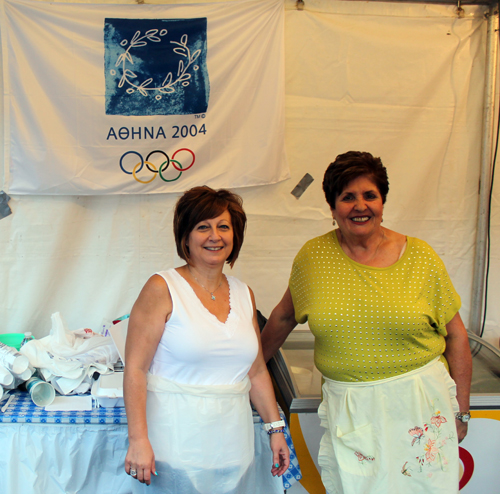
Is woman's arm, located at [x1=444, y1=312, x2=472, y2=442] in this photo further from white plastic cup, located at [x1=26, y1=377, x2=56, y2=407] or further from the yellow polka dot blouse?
white plastic cup, located at [x1=26, y1=377, x2=56, y2=407]

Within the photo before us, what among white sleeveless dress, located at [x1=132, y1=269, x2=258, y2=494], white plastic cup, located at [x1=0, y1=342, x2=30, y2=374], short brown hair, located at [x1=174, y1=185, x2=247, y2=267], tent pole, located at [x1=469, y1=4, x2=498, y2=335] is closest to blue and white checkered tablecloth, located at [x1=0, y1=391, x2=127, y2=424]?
white plastic cup, located at [x1=0, y1=342, x2=30, y2=374]

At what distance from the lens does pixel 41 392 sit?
1.80m

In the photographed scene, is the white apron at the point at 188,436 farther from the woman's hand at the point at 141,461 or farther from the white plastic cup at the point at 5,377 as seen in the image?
the white plastic cup at the point at 5,377

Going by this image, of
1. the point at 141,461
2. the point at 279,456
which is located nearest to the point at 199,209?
the point at 141,461

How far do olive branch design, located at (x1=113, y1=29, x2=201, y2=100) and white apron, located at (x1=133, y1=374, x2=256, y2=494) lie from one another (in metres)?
1.57

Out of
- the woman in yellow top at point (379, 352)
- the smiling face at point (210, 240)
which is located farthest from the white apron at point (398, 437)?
the smiling face at point (210, 240)

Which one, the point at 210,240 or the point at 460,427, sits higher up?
the point at 210,240

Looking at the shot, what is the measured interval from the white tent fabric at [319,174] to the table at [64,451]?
87 cm

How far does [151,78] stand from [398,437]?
195 centimetres

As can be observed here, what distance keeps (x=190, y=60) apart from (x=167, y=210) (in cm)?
78

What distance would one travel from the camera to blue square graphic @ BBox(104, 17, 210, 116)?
227 centimetres

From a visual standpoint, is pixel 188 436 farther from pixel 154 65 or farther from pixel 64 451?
pixel 154 65

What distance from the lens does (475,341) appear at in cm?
235

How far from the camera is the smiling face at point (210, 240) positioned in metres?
1.34
